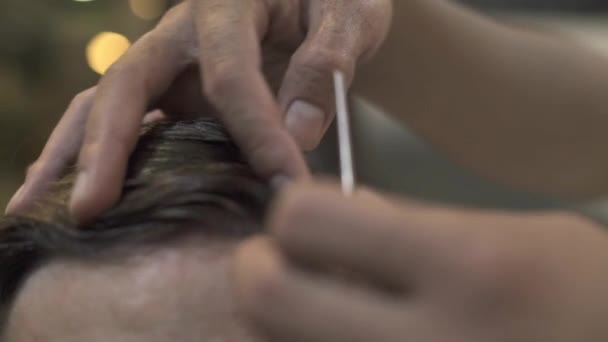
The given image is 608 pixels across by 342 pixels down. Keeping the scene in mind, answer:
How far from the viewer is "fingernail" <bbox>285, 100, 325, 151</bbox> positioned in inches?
23.6

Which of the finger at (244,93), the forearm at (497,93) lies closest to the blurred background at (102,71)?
the forearm at (497,93)

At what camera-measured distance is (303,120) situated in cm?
60

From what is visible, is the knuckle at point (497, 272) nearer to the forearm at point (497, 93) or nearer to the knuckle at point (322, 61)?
the knuckle at point (322, 61)

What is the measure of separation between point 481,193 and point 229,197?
1134 mm

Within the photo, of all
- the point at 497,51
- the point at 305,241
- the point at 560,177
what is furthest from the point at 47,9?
the point at 305,241

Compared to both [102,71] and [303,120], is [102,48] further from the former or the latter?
[303,120]

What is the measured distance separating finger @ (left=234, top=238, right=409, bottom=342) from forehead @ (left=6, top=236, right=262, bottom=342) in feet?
0.63

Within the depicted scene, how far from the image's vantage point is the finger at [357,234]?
28 cm

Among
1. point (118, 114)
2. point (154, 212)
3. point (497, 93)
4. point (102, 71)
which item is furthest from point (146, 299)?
point (102, 71)

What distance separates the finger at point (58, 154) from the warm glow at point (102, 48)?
952mm

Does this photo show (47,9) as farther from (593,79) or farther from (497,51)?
(593,79)

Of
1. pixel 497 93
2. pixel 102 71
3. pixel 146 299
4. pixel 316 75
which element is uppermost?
pixel 316 75

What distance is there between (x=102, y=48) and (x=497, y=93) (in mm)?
979

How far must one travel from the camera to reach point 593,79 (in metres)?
1.13
